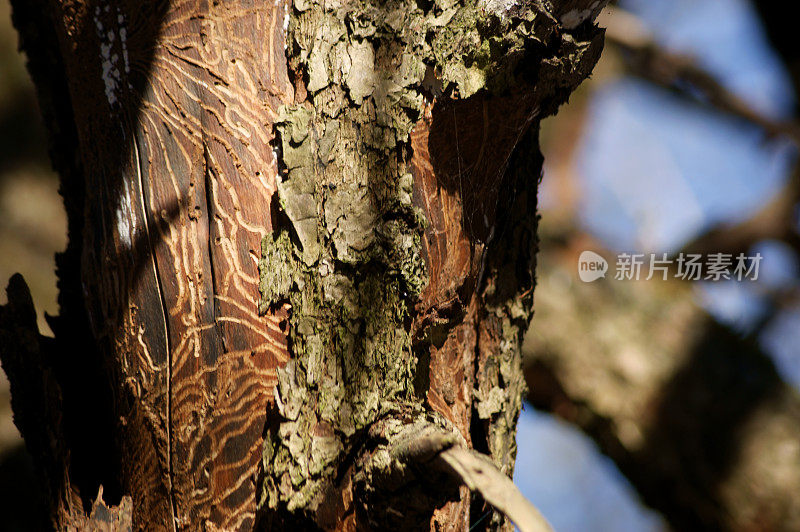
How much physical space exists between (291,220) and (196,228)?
0.11 metres

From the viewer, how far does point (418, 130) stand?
650 millimetres

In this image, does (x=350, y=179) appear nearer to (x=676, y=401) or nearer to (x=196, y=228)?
(x=196, y=228)

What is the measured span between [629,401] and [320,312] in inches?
56.1

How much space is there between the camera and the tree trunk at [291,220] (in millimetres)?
616

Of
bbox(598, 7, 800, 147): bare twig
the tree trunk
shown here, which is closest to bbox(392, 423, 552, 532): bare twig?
the tree trunk

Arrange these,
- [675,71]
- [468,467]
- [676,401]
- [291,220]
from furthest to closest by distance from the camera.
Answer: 1. [675,71]
2. [676,401]
3. [291,220]
4. [468,467]

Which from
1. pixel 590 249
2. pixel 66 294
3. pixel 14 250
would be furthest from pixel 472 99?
pixel 590 249

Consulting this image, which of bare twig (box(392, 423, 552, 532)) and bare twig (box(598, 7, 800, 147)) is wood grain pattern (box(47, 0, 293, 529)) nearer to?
bare twig (box(392, 423, 552, 532))

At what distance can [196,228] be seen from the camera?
0.64 m

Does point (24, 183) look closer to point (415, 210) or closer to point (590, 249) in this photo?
point (415, 210)

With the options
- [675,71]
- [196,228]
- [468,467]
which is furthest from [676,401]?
[675,71]

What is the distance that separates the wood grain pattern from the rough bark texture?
1.36m

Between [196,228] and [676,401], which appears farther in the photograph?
[676,401]

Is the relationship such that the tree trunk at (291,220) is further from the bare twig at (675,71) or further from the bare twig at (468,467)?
the bare twig at (675,71)
